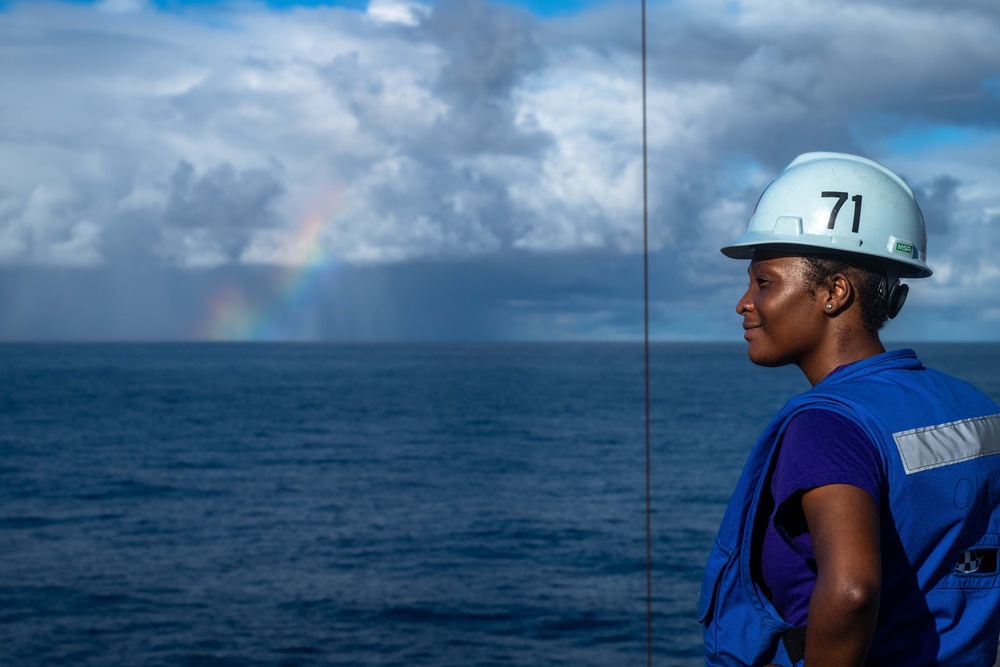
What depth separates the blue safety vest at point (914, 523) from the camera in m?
1.76

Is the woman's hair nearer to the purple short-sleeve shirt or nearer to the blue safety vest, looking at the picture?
the blue safety vest

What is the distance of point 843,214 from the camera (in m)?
2.05

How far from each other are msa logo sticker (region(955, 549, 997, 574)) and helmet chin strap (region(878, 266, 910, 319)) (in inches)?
19.2

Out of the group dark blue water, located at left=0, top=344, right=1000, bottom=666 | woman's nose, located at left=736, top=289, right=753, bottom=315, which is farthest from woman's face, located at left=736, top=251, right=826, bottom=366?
dark blue water, located at left=0, top=344, right=1000, bottom=666

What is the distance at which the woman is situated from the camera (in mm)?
1669

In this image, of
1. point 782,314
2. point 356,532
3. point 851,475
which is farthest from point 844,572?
point 356,532

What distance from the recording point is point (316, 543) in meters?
31.9

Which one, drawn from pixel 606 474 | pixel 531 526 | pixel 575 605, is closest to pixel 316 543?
pixel 531 526

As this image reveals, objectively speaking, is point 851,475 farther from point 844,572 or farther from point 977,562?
point 977,562

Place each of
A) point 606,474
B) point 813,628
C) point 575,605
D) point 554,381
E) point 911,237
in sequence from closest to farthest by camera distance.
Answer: point 813,628 → point 911,237 → point 575,605 → point 606,474 → point 554,381

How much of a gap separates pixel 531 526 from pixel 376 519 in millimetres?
5759

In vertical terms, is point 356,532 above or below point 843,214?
below

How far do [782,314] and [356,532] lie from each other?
33.0 meters

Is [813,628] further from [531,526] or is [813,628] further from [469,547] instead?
[531,526]
